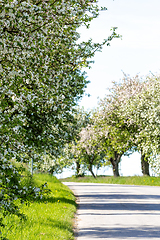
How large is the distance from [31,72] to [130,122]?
26.9 meters

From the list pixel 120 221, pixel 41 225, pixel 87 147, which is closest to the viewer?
pixel 41 225

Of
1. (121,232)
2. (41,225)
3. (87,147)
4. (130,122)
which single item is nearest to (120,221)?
(121,232)

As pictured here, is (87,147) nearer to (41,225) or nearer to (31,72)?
(41,225)

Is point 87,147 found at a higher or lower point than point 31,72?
higher

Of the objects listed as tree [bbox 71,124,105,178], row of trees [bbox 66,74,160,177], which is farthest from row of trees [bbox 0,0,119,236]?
tree [bbox 71,124,105,178]

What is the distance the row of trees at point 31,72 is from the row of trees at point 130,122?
593 inches

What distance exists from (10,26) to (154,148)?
76.3ft

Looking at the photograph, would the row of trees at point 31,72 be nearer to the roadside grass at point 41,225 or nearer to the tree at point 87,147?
the roadside grass at point 41,225

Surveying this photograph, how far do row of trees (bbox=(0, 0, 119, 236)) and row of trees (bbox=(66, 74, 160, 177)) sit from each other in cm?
1506

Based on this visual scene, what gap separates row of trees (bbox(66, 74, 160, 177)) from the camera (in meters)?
29.0

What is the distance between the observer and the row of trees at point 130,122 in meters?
29.0

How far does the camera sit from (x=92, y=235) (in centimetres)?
986

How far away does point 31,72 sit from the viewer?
9109mm

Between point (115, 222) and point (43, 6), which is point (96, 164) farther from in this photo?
point (43, 6)
